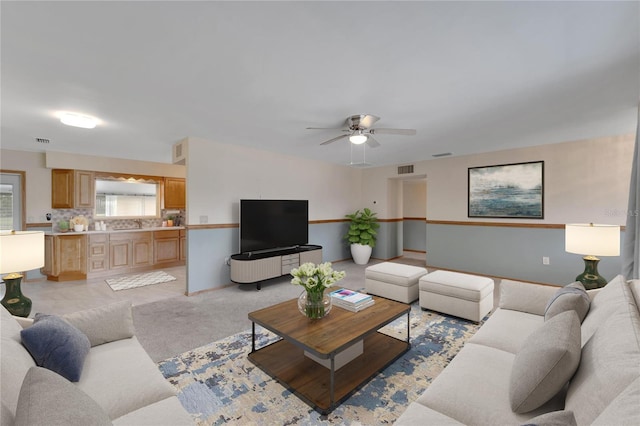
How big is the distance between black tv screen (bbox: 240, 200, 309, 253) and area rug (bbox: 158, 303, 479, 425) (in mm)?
2019

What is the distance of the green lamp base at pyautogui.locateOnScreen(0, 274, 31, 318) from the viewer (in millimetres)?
2012

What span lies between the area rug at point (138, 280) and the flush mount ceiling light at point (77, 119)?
2.70 metres

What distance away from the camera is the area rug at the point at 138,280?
15.6 feet

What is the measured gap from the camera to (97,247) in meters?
5.36

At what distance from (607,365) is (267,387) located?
73.9 inches

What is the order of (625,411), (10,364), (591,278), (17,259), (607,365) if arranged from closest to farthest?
1. (625,411)
2. (607,365)
3. (10,364)
4. (17,259)
5. (591,278)

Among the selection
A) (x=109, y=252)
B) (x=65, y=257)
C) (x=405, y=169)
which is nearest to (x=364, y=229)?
(x=405, y=169)

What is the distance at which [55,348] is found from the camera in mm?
1343

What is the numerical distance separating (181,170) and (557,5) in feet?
22.7

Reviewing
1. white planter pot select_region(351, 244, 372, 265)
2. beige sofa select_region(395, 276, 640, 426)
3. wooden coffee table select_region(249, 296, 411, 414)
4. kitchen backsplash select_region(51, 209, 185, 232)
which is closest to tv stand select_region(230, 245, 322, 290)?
white planter pot select_region(351, 244, 372, 265)

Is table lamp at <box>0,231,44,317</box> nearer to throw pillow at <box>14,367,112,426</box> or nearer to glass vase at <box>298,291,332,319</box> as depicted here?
throw pillow at <box>14,367,112,426</box>

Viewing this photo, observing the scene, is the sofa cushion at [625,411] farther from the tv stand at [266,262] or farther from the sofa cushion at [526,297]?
the tv stand at [266,262]

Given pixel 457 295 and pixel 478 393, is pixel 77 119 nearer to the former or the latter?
pixel 478 393

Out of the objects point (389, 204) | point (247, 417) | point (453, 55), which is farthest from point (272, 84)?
point (389, 204)
